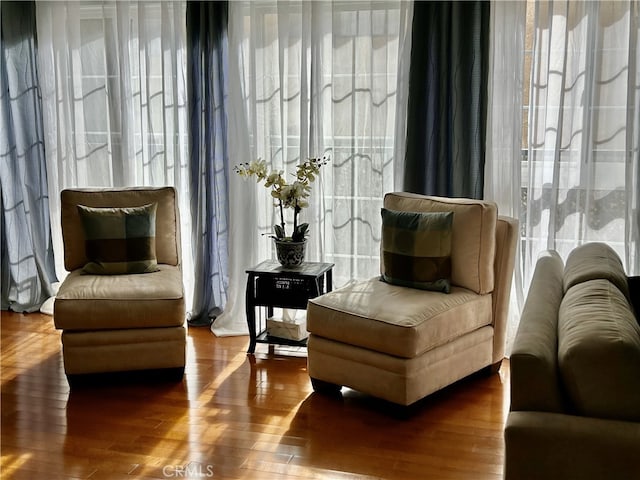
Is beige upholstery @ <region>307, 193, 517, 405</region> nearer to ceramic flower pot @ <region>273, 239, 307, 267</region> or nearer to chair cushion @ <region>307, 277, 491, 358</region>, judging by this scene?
chair cushion @ <region>307, 277, 491, 358</region>

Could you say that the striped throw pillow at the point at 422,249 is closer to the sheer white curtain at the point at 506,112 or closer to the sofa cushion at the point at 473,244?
the sofa cushion at the point at 473,244

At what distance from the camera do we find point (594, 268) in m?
2.99

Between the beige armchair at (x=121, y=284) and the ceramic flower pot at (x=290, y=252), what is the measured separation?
0.60 m

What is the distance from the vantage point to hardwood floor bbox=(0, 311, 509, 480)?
3213 mm

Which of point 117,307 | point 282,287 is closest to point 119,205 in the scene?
point 117,307

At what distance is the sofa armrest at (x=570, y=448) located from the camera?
6.65 feet

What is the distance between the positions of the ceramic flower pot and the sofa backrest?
658 mm

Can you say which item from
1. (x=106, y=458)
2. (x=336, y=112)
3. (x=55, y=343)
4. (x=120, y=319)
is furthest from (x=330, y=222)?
(x=106, y=458)

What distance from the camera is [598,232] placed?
4.43m

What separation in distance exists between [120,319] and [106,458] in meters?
0.90

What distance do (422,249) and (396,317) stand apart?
1.76ft

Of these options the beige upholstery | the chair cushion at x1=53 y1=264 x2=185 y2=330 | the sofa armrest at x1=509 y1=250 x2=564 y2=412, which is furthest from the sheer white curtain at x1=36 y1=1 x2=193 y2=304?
the sofa armrest at x1=509 y1=250 x2=564 y2=412

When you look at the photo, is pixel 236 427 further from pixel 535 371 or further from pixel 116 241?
pixel 535 371

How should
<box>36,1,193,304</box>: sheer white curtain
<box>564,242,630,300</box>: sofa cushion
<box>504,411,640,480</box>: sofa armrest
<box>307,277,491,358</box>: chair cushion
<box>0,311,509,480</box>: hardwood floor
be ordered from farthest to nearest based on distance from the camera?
<box>36,1,193,304</box>: sheer white curtain, <box>307,277,491,358</box>: chair cushion, <box>0,311,509,480</box>: hardwood floor, <box>564,242,630,300</box>: sofa cushion, <box>504,411,640,480</box>: sofa armrest
